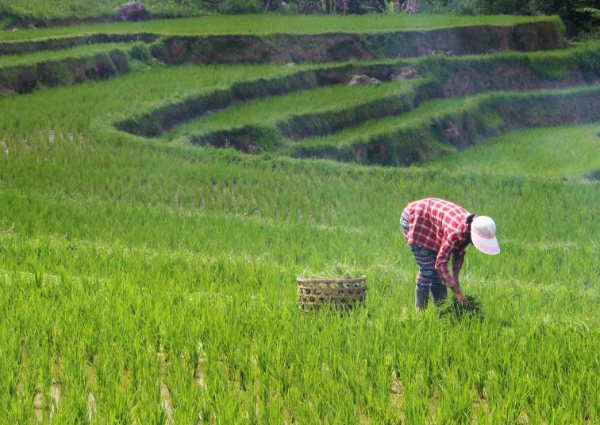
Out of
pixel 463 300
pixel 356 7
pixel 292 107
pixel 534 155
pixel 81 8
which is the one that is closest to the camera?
pixel 463 300

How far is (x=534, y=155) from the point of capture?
1521 cm

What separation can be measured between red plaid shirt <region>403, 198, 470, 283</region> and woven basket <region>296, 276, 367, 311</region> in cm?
43

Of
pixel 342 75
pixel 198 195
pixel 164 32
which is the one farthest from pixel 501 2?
pixel 198 195

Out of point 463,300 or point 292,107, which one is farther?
point 292,107

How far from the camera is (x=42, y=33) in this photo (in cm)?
1823

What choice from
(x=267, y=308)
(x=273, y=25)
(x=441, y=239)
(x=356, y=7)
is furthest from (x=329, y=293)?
(x=356, y=7)

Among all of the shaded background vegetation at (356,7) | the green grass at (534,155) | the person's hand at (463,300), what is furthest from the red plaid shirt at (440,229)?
the shaded background vegetation at (356,7)

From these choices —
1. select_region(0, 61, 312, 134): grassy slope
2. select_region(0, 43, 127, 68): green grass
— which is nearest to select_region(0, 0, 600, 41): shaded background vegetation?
select_region(0, 43, 127, 68): green grass

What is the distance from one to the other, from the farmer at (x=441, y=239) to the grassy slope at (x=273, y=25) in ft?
48.6

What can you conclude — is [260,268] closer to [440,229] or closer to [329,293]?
[329,293]

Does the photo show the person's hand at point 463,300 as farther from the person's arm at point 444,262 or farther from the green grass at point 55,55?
the green grass at point 55,55

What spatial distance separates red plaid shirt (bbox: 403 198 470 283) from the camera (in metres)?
3.86

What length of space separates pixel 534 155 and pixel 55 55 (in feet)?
35.4

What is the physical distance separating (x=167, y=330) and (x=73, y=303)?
81 cm
